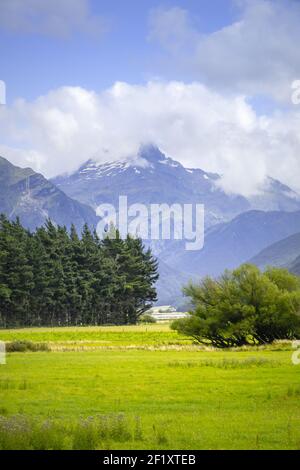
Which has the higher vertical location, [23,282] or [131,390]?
[23,282]

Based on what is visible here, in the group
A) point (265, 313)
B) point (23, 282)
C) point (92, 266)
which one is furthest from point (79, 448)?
point (92, 266)

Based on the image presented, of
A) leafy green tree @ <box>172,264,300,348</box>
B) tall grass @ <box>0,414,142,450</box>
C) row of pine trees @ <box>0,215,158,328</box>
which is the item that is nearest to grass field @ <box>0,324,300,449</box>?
tall grass @ <box>0,414,142,450</box>

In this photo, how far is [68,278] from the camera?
387ft

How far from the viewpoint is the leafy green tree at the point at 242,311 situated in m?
56.3

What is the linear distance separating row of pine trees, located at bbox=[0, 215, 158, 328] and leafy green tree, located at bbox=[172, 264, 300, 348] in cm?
5171

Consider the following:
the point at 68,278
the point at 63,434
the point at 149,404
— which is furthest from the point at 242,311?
the point at 68,278

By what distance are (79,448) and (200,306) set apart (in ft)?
141

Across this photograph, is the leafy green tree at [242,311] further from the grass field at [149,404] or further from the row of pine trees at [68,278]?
the row of pine trees at [68,278]

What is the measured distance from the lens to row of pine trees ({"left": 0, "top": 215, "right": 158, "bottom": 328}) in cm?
10862

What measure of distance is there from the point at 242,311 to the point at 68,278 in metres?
65.8

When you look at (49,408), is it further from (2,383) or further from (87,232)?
(87,232)

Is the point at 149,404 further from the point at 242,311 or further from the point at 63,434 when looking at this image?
the point at 242,311

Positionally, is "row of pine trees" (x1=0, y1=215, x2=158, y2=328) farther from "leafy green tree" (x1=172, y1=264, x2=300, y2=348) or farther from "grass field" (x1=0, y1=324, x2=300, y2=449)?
"grass field" (x1=0, y1=324, x2=300, y2=449)
